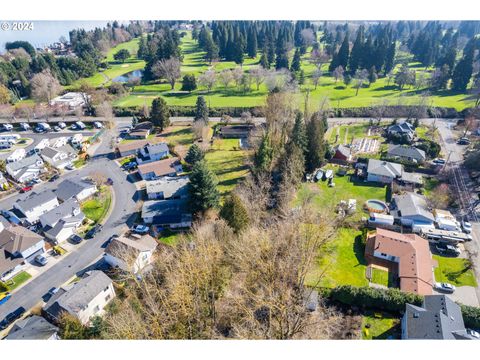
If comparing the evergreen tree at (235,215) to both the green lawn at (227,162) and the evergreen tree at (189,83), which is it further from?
the evergreen tree at (189,83)

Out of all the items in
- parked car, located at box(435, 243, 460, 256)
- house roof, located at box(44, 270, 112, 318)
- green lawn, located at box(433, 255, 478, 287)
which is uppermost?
house roof, located at box(44, 270, 112, 318)

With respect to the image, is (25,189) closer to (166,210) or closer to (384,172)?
(166,210)

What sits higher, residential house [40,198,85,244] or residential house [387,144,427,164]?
residential house [387,144,427,164]

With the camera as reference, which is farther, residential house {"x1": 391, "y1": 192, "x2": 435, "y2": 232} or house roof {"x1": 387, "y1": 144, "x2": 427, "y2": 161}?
house roof {"x1": 387, "y1": 144, "x2": 427, "y2": 161}

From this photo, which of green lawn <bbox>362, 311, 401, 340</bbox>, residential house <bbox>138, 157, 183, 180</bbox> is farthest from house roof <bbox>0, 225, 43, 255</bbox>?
green lawn <bbox>362, 311, 401, 340</bbox>

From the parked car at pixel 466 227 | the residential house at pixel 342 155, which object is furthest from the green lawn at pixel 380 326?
the residential house at pixel 342 155

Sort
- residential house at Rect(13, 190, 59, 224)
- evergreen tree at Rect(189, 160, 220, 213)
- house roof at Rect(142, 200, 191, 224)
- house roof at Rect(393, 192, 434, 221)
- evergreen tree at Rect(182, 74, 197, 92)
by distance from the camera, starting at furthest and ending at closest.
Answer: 1. evergreen tree at Rect(182, 74, 197, 92)
2. residential house at Rect(13, 190, 59, 224)
3. house roof at Rect(142, 200, 191, 224)
4. house roof at Rect(393, 192, 434, 221)
5. evergreen tree at Rect(189, 160, 220, 213)

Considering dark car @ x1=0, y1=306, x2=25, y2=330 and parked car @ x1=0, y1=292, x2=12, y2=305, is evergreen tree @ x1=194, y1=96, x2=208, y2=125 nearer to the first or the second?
parked car @ x1=0, y1=292, x2=12, y2=305
